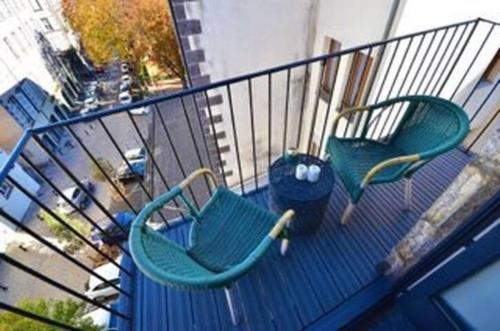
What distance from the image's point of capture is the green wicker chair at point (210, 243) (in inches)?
41.3

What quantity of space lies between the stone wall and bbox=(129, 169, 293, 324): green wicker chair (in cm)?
66

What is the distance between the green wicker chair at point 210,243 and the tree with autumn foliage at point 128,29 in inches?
396

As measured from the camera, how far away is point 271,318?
5.05 ft

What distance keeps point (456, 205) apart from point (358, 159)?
83cm

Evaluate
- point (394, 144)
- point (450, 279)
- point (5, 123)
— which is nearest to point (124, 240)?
point (450, 279)

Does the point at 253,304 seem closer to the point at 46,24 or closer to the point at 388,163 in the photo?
the point at 388,163

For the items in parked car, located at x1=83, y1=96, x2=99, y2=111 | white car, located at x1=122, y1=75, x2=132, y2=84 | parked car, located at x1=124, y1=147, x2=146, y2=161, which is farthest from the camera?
white car, located at x1=122, y1=75, x2=132, y2=84

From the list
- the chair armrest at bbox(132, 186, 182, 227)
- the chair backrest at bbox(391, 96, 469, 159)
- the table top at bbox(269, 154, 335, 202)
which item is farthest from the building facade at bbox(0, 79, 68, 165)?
the chair backrest at bbox(391, 96, 469, 159)

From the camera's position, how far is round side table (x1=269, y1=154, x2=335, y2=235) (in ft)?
5.43

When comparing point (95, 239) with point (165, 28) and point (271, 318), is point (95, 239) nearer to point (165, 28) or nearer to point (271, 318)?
point (271, 318)

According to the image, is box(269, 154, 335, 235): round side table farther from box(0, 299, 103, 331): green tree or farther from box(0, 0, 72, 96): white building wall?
box(0, 0, 72, 96): white building wall

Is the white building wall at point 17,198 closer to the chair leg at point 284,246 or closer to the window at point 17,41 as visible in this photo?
the window at point 17,41

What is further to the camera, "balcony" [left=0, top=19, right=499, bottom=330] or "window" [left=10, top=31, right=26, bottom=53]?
"window" [left=10, top=31, right=26, bottom=53]

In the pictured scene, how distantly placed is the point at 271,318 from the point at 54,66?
15394 mm
